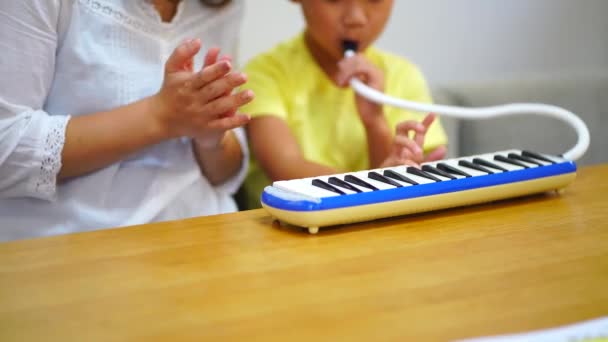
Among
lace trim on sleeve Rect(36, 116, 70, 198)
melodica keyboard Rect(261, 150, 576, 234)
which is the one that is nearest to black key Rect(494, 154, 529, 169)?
melodica keyboard Rect(261, 150, 576, 234)

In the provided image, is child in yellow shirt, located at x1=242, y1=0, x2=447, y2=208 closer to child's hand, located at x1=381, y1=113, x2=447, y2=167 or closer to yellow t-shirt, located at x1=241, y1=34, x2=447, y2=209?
yellow t-shirt, located at x1=241, y1=34, x2=447, y2=209

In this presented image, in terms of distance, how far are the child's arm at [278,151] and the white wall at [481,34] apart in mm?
321

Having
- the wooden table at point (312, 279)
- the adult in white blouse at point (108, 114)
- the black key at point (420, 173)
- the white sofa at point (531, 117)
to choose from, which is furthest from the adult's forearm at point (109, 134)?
the white sofa at point (531, 117)

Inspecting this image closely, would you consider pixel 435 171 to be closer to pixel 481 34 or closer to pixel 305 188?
pixel 305 188

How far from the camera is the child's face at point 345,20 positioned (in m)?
0.90

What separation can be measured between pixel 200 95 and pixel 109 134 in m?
0.13

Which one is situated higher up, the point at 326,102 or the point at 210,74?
the point at 210,74

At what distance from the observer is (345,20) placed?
2.96ft

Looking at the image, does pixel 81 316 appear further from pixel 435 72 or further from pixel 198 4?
pixel 435 72

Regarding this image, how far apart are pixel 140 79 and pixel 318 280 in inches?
16.8

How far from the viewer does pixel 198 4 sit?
2.81 ft

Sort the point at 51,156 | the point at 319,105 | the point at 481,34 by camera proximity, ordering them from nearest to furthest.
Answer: the point at 51,156 → the point at 319,105 → the point at 481,34

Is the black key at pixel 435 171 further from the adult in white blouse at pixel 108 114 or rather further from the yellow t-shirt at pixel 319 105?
the yellow t-shirt at pixel 319 105

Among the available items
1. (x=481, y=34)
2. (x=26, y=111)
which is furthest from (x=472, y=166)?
(x=481, y=34)
